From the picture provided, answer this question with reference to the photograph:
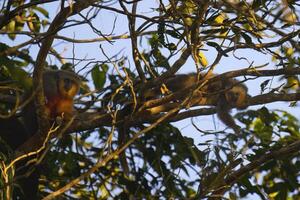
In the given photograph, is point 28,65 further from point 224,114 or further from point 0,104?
point 224,114

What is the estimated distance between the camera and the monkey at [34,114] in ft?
19.2

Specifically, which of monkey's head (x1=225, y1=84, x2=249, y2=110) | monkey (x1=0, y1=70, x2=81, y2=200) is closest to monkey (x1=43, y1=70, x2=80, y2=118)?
monkey (x1=0, y1=70, x2=81, y2=200)

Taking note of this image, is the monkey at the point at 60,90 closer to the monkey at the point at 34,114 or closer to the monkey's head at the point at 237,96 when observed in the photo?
the monkey at the point at 34,114

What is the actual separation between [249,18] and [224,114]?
128 inches

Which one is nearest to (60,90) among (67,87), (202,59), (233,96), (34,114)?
(67,87)

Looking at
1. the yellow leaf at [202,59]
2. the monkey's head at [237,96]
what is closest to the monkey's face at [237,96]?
the monkey's head at [237,96]

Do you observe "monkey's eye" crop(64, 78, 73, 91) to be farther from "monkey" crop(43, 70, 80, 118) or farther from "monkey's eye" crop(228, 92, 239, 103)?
"monkey's eye" crop(228, 92, 239, 103)

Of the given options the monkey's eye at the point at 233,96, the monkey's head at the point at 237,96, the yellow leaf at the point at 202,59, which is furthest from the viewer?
the monkey's eye at the point at 233,96

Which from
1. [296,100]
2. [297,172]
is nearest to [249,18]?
[296,100]

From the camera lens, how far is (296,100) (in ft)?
17.9

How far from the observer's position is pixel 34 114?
6.16m

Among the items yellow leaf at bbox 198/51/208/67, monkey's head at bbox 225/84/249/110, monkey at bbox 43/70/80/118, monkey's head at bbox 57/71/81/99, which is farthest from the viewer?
monkey's head at bbox 225/84/249/110

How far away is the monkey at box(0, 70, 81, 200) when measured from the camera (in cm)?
586

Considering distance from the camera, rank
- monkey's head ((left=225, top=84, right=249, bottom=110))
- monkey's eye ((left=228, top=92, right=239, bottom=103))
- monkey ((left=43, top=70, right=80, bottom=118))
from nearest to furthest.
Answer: monkey ((left=43, top=70, right=80, bottom=118)) → monkey's head ((left=225, top=84, right=249, bottom=110)) → monkey's eye ((left=228, top=92, right=239, bottom=103))
